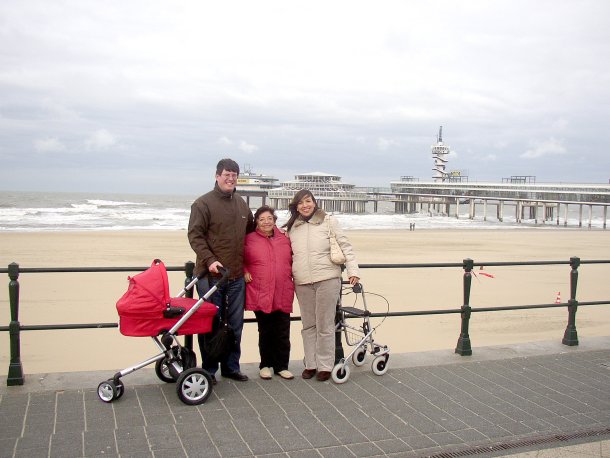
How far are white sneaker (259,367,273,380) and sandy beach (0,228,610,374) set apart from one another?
461 mm

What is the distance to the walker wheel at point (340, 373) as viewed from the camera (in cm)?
523

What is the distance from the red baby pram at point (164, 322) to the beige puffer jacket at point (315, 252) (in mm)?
817

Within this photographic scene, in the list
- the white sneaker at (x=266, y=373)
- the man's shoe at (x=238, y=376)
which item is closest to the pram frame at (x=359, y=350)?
the white sneaker at (x=266, y=373)

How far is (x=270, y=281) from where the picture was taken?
5250mm

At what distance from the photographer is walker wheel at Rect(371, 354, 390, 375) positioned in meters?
5.52

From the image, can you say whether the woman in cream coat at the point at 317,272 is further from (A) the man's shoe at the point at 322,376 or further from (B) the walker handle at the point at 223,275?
(B) the walker handle at the point at 223,275

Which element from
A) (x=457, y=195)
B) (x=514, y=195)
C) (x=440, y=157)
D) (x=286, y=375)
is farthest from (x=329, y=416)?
(x=440, y=157)

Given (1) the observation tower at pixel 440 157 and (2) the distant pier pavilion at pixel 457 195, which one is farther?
(1) the observation tower at pixel 440 157

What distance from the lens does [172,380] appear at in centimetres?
506

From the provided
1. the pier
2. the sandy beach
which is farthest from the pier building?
the sandy beach

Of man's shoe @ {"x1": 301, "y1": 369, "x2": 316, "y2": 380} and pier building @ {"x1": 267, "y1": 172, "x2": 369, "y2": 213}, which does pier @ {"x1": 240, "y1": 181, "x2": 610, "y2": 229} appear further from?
man's shoe @ {"x1": 301, "y1": 369, "x2": 316, "y2": 380}

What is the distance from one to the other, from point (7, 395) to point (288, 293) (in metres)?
2.41

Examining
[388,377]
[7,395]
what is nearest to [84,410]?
[7,395]

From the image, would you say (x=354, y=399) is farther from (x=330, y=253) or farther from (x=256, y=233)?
(x=256, y=233)
